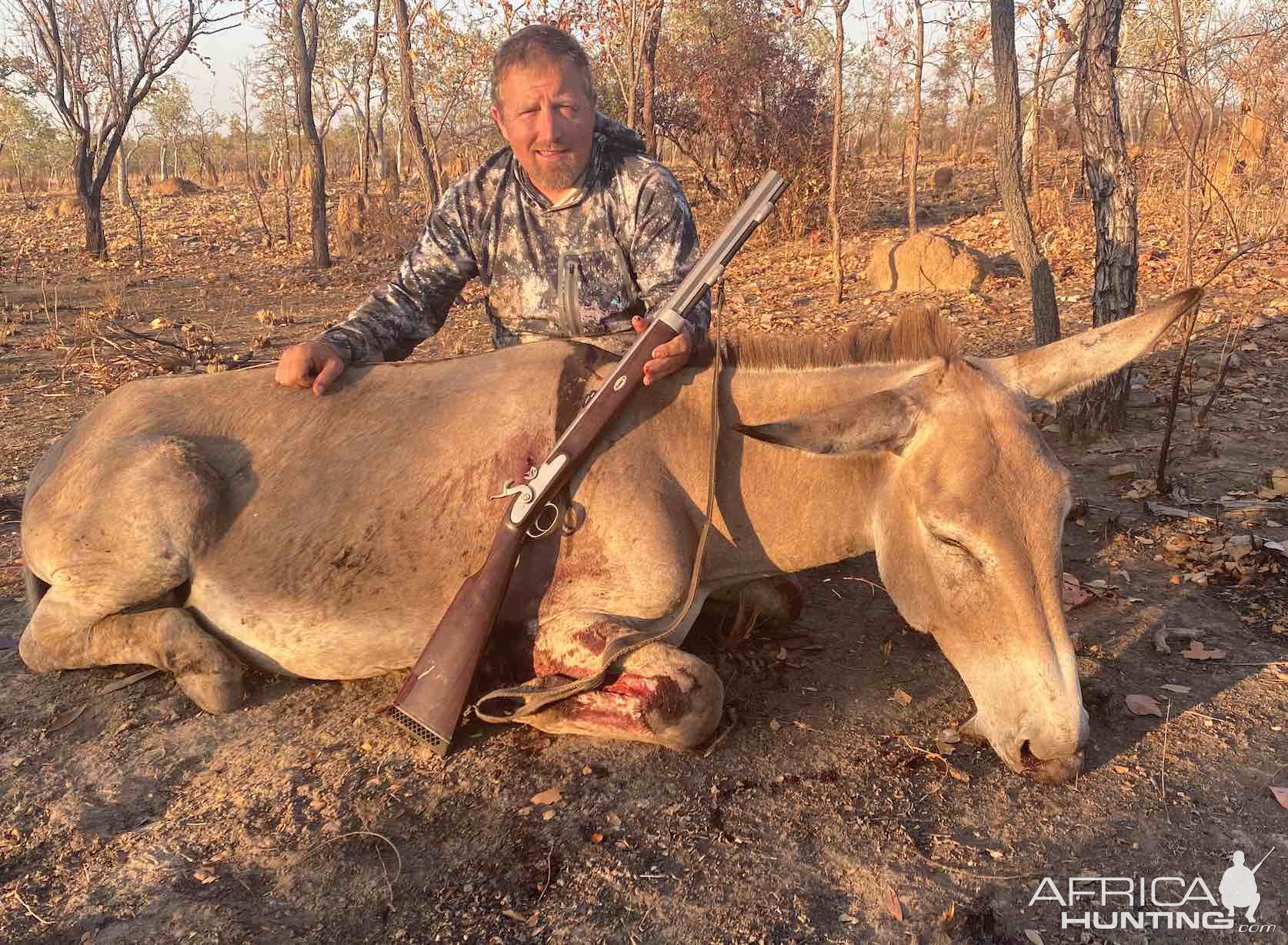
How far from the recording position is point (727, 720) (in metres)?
3.48

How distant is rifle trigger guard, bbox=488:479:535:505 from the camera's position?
334 centimetres

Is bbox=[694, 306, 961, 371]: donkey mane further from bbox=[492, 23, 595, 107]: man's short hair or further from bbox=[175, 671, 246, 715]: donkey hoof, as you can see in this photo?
bbox=[175, 671, 246, 715]: donkey hoof

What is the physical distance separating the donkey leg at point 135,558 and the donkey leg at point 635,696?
1.46 m

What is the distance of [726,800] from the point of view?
307cm

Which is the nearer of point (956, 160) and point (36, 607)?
point (36, 607)

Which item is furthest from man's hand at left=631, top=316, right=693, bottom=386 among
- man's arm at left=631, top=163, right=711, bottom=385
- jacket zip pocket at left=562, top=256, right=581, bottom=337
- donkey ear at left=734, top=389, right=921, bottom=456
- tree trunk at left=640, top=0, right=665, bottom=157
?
tree trunk at left=640, top=0, right=665, bottom=157

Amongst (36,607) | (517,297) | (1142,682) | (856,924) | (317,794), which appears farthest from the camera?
(517,297)

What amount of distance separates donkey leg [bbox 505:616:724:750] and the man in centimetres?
155

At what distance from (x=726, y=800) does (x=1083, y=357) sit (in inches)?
83.6

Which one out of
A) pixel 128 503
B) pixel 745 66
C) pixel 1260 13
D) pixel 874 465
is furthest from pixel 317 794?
pixel 745 66

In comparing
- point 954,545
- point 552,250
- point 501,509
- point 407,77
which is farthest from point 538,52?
point 407,77

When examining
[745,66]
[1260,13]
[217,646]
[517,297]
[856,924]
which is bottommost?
[856,924]

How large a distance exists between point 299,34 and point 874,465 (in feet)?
59.2

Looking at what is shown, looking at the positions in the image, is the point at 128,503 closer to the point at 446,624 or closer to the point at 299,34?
the point at 446,624
